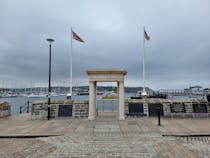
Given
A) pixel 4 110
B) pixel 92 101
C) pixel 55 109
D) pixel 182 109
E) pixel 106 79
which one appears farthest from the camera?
pixel 4 110

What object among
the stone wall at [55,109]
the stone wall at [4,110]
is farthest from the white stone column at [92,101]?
the stone wall at [4,110]

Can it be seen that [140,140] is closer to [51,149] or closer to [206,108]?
[51,149]

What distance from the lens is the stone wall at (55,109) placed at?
39.1ft

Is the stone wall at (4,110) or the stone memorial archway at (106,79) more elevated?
the stone memorial archway at (106,79)

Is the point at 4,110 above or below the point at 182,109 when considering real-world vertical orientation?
below

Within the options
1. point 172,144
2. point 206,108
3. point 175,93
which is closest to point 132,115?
point 206,108

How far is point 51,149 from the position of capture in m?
5.67

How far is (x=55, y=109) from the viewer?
39.9 ft

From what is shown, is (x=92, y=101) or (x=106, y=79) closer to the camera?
(x=106, y=79)

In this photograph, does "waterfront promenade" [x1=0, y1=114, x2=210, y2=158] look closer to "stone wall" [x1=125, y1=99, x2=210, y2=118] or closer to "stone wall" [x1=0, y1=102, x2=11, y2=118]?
"stone wall" [x1=125, y1=99, x2=210, y2=118]

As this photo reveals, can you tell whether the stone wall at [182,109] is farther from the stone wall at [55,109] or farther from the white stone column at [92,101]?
the stone wall at [55,109]

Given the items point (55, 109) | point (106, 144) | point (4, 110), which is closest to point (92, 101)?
point (55, 109)

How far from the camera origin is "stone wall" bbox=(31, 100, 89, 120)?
11.9 m

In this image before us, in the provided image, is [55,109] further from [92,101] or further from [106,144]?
[106,144]
